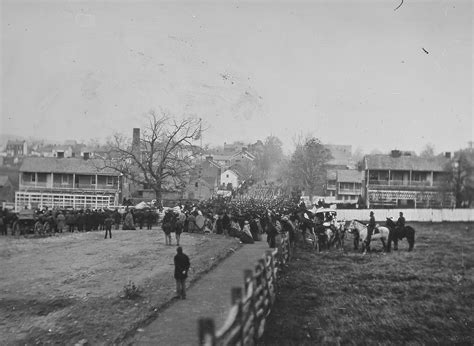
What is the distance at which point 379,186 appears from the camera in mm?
66375

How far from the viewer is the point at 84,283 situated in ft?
49.9

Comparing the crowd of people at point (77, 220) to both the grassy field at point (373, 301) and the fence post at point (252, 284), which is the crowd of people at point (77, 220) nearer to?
the grassy field at point (373, 301)

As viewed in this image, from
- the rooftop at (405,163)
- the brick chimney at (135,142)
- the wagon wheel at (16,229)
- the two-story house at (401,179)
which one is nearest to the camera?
the wagon wheel at (16,229)

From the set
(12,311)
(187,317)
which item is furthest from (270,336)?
(12,311)

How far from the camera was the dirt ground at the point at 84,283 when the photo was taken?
10.8 metres

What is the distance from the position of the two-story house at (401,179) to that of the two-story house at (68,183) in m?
31.8

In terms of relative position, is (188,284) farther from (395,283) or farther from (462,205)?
(462,205)

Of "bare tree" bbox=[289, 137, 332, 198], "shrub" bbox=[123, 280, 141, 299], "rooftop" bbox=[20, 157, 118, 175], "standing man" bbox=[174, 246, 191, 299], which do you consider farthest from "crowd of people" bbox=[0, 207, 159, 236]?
"bare tree" bbox=[289, 137, 332, 198]

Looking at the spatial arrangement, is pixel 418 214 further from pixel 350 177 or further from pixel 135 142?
pixel 350 177

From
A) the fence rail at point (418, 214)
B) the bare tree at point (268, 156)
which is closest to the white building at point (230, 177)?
the bare tree at point (268, 156)

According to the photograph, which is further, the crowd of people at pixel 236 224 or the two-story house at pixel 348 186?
the two-story house at pixel 348 186

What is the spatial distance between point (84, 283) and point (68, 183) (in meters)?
48.3

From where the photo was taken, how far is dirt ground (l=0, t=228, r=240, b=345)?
1076 centimetres

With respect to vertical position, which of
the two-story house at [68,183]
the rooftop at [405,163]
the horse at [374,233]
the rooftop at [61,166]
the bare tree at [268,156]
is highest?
the bare tree at [268,156]
